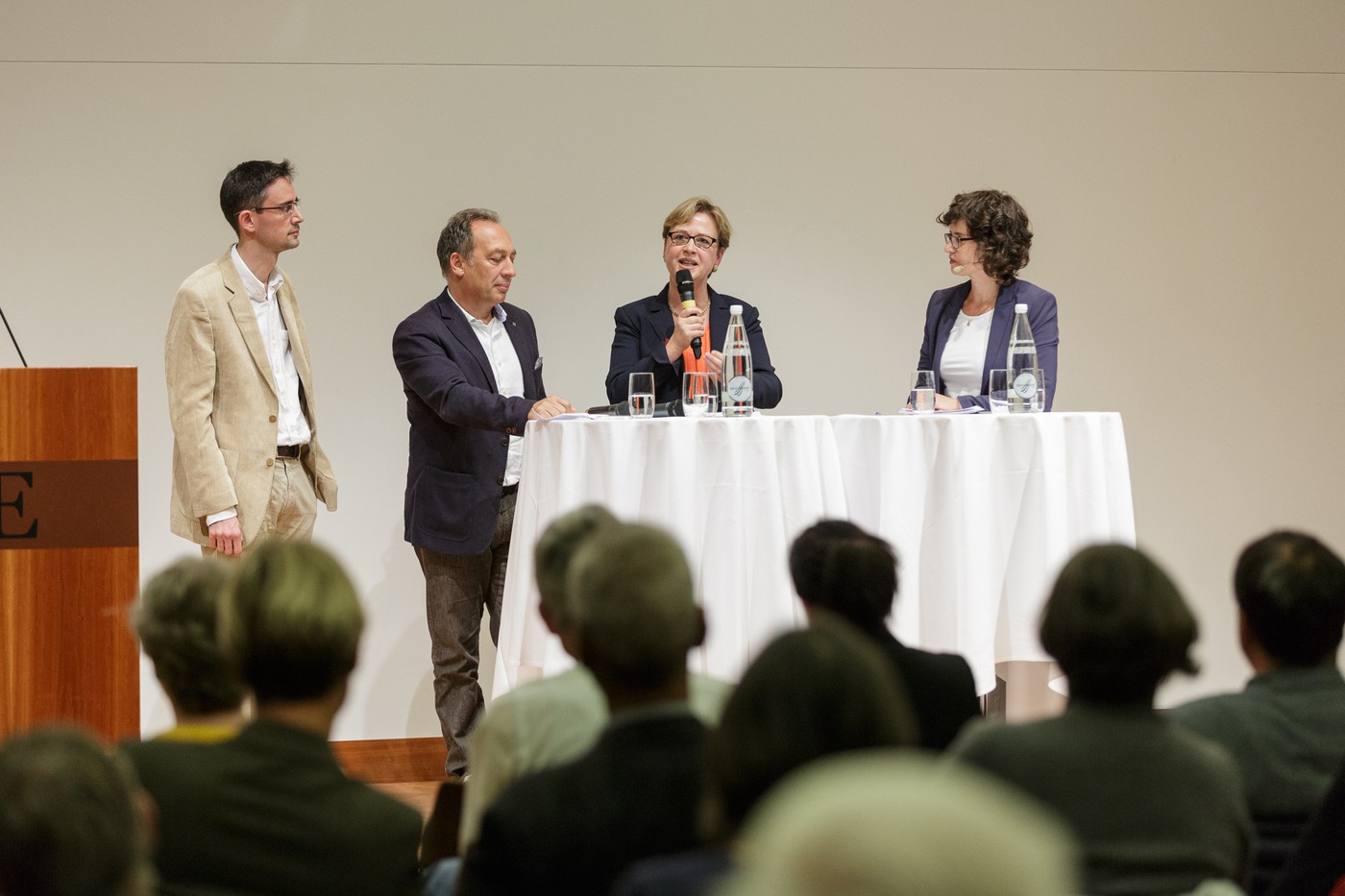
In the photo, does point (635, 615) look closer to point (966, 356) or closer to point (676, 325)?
point (676, 325)

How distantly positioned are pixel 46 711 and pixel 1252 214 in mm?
4635

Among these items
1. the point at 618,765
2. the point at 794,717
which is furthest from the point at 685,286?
the point at 794,717

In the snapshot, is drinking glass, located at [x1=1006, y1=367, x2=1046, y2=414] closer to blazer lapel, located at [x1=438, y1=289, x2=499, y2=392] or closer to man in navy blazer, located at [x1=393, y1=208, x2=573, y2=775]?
man in navy blazer, located at [x1=393, y1=208, x2=573, y2=775]

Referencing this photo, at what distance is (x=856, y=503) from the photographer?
11.7 ft

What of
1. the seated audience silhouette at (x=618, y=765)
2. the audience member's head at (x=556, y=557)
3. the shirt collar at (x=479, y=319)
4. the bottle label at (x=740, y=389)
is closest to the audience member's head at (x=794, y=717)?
the seated audience silhouette at (x=618, y=765)

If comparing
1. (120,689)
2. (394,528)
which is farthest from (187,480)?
(394,528)

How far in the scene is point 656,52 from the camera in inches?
203

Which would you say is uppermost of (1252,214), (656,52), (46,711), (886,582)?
(656,52)

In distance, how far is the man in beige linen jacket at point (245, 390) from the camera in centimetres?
381

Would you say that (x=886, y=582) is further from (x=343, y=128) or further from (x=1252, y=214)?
A: (x=1252, y=214)

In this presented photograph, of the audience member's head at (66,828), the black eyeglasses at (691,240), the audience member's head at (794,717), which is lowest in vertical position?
the audience member's head at (66,828)

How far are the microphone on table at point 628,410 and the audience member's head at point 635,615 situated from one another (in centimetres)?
222

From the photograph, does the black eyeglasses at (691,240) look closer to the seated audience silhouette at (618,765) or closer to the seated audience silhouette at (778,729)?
the seated audience silhouette at (618,765)

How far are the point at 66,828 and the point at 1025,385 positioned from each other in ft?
9.99
